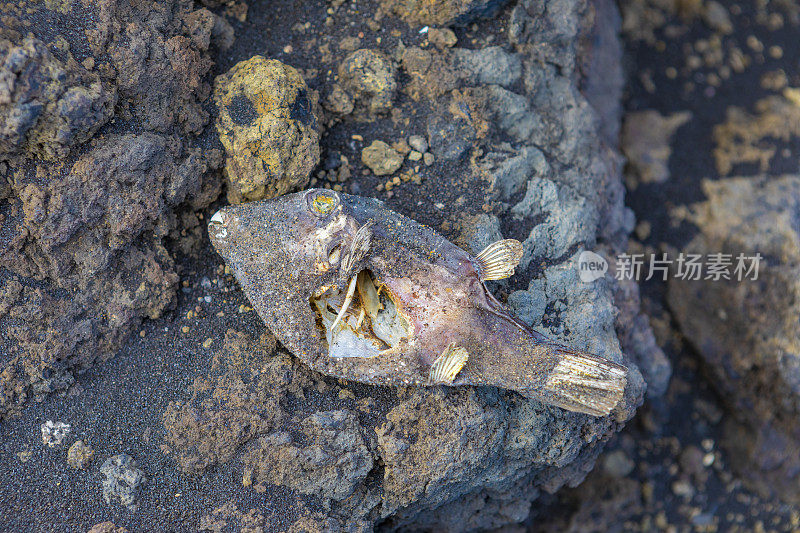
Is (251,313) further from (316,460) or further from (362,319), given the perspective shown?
(316,460)

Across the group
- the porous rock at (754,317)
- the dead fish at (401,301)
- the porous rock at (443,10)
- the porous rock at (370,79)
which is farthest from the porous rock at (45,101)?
the porous rock at (754,317)

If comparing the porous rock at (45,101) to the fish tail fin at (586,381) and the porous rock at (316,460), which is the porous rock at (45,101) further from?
the fish tail fin at (586,381)

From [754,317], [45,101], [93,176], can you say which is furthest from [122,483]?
[754,317]

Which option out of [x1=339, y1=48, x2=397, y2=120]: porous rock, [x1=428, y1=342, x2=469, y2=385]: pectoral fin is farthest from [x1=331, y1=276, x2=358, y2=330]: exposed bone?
[x1=339, y1=48, x2=397, y2=120]: porous rock

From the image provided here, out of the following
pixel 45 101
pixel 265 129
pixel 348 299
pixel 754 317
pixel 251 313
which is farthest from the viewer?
pixel 754 317

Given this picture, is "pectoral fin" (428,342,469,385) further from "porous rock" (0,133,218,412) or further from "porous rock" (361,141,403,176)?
"porous rock" (0,133,218,412)

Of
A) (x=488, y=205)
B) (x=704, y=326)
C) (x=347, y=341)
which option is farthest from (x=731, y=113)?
(x=347, y=341)
